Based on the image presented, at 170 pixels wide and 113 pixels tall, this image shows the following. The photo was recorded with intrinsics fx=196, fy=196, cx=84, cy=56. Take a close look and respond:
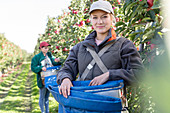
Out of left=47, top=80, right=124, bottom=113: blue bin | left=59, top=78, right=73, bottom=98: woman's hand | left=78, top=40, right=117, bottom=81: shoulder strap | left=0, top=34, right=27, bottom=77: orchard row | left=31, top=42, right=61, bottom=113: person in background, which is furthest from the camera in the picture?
left=0, top=34, right=27, bottom=77: orchard row

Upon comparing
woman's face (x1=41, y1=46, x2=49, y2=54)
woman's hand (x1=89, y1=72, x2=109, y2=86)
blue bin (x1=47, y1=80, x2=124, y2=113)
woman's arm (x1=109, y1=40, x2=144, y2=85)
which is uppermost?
woman's face (x1=41, y1=46, x2=49, y2=54)

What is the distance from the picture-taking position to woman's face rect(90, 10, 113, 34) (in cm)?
140

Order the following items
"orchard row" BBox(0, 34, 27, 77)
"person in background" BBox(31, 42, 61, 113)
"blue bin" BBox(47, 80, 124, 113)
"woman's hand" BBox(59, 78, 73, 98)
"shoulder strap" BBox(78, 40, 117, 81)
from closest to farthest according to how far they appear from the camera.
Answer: "blue bin" BBox(47, 80, 124, 113)
"woman's hand" BBox(59, 78, 73, 98)
"shoulder strap" BBox(78, 40, 117, 81)
"person in background" BBox(31, 42, 61, 113)
"orchard row" BBox(0, 34, 27, 77)

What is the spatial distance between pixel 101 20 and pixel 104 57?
10.5 inches

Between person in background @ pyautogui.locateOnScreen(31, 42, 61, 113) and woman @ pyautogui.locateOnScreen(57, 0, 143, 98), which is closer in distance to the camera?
woman @ pyautogui.locateOnScreen(57, 0, 143, 98)

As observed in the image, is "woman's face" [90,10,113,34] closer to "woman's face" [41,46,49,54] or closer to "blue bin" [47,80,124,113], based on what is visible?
"blue bin" [47,80,124,113]

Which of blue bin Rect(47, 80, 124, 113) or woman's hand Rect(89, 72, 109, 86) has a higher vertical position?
woman's hand Rect(89, 72, 109, 86)

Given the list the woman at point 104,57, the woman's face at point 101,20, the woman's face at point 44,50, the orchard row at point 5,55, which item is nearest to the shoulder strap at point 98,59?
the woman at point 104,57

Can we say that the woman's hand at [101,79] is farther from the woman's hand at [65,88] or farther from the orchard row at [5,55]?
the orchard row at [5,55]

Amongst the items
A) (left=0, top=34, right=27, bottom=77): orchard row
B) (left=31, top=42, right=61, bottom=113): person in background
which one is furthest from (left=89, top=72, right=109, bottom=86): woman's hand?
(left=0, top=34, right=27, bottom=77): orchard row

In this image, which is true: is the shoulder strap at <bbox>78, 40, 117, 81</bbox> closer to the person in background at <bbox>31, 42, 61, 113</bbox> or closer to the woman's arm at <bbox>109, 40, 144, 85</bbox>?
the woman's arm at <bbox>109, 40, 144, 85</bbox>

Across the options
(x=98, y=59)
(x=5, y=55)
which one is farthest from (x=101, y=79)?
(x=5, y=55)

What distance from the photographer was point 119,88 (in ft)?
3.66

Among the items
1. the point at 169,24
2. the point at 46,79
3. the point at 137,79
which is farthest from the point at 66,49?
the point at 169,24
